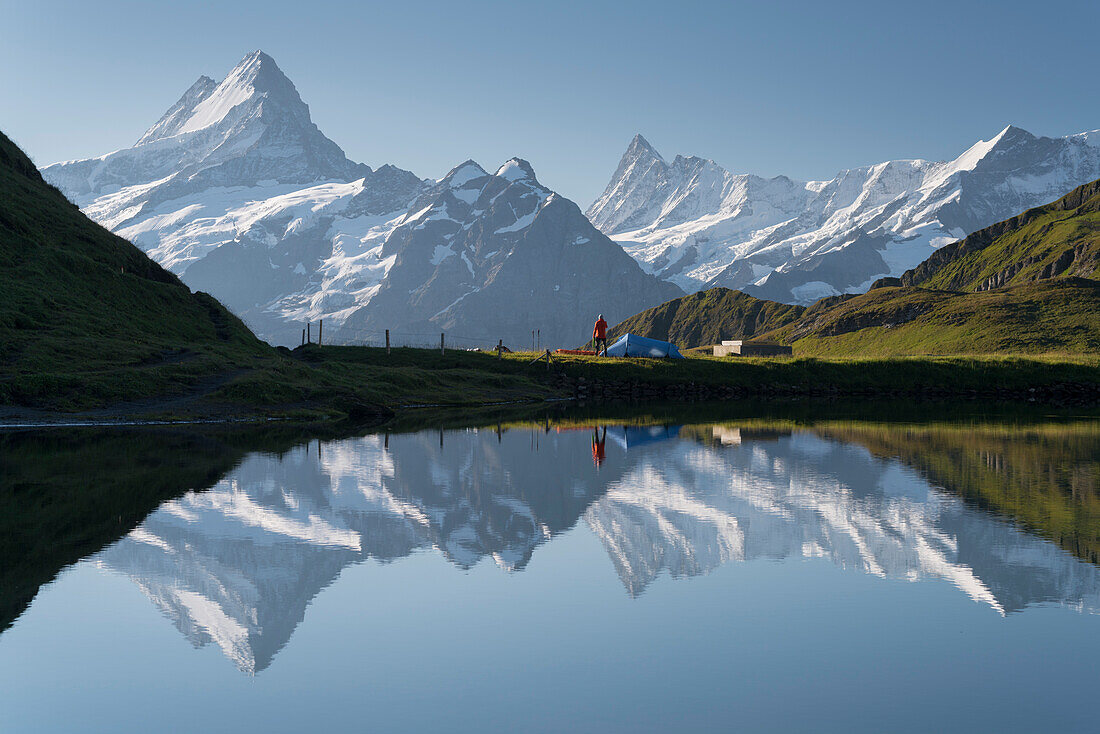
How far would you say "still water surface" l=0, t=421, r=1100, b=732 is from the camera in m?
11.9

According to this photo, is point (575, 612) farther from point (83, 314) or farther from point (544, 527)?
point (83, 314)

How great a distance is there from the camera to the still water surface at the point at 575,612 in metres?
11.9

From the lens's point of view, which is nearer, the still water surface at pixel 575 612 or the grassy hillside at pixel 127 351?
the still water surface at pixel 575 612

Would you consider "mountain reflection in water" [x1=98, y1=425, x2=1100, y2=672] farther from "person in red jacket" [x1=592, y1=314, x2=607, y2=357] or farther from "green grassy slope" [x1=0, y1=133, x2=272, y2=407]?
"person in red jacket" [x1=592, y1=314, x2=607, y2=357]

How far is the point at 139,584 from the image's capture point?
17.7 m

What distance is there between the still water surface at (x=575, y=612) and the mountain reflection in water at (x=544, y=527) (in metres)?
0.12

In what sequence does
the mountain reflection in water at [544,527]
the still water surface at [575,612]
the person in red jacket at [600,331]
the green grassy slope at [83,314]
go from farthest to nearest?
the person in red jacket at [600,331] < the green grassy slope at [83,314] < the mountain reflection in water at [544,527] < the still water surface at [575,612]

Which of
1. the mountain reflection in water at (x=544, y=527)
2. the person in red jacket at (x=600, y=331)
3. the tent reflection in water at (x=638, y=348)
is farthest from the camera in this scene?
the tent reflection in water at (x=638, y=348)

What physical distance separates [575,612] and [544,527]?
25.5 feet

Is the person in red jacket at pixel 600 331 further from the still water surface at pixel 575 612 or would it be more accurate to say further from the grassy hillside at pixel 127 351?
the still water surface at pixel 575 612

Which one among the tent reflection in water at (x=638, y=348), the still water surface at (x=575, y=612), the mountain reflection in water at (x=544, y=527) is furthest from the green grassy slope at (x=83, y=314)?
the tent reflection in water at (x=638, y=348)

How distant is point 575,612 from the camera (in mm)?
16500

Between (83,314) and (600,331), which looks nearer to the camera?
(83,314)

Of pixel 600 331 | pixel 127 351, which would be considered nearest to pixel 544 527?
pixel 127 351
